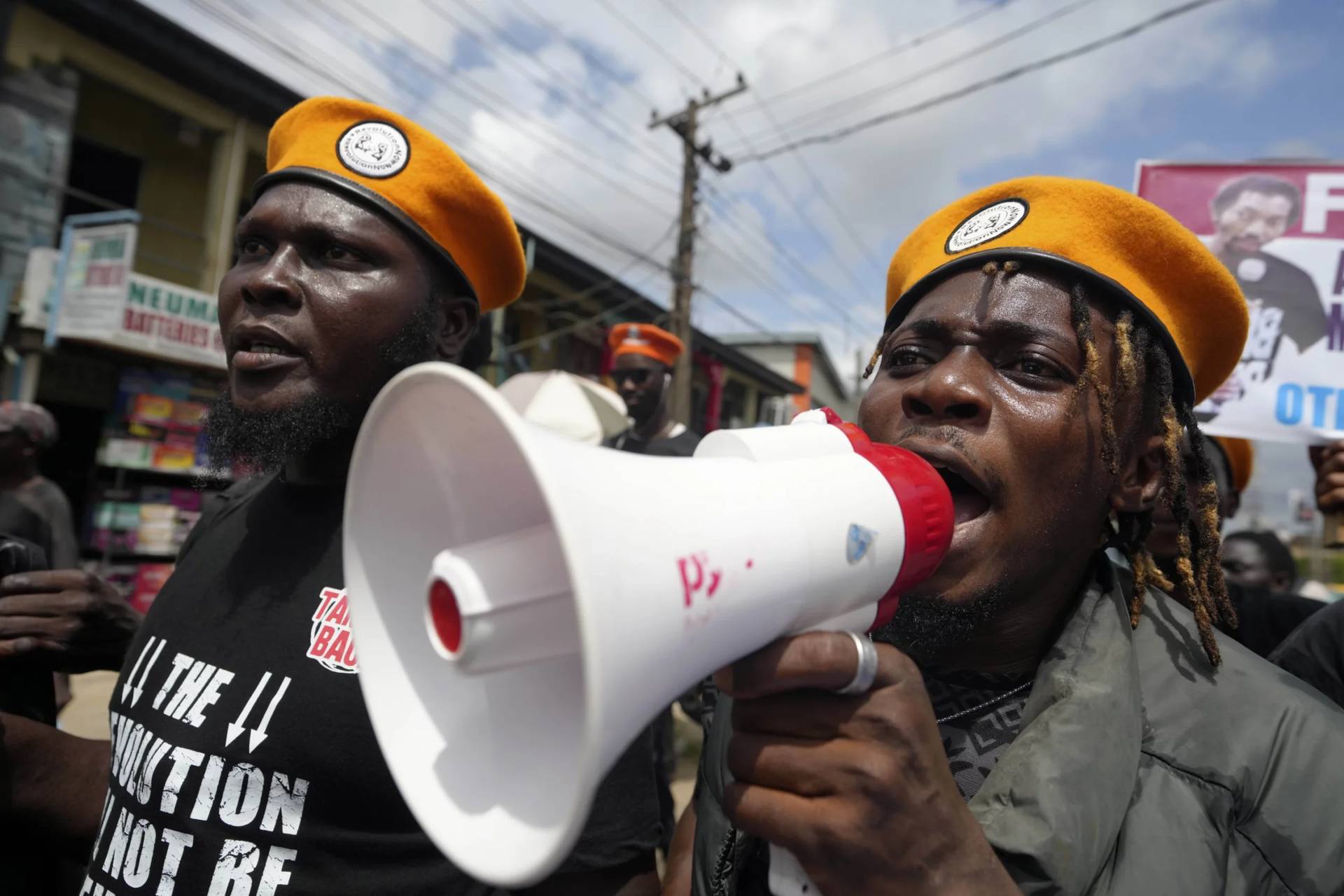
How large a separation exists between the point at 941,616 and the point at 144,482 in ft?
36.4

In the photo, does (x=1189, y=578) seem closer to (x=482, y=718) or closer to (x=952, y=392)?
(x=952, y=392)

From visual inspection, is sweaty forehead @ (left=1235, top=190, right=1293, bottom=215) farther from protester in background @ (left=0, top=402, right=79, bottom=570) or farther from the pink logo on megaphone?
protester in background @ (left=0, top=402, right=79, bottom=570)

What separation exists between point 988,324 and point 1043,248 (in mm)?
168

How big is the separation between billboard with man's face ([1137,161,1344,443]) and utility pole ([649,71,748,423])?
444 inches

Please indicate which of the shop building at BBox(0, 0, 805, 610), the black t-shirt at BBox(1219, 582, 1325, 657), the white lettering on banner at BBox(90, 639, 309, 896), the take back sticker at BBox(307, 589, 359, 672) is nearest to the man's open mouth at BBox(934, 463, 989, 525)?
the take back sticker at BBox(307, 589, 359, 672)

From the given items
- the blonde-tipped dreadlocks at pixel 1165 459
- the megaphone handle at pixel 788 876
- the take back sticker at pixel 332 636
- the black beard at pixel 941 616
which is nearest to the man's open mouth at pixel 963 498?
the black beard at pixel 941 616

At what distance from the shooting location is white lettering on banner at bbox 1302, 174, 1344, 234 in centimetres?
291

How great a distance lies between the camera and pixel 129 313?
8.80 meters

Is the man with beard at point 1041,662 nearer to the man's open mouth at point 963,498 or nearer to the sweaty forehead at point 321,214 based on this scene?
the man's open mouth at point 963,498

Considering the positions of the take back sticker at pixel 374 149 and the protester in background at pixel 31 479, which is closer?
the take back sticker at pixel 374 149

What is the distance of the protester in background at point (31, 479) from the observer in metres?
4.82

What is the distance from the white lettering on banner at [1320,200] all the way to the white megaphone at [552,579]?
9.32 ft

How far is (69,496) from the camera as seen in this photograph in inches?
383

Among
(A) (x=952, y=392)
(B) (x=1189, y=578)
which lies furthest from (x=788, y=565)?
(B) (x=1189, y=578)
